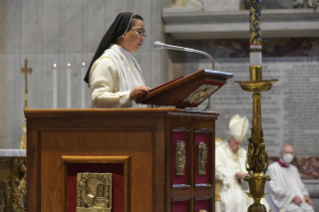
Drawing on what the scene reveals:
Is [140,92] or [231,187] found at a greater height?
[140,92]

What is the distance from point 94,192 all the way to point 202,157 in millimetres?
608

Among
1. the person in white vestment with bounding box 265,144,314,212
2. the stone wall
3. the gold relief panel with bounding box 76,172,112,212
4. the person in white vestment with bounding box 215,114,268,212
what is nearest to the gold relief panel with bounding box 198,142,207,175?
the gold relief panel with bounding box 76,172,112,212

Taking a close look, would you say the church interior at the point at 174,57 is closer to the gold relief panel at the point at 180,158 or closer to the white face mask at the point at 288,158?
the white face mask at the point at 288,158

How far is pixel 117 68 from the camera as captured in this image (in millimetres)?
3256

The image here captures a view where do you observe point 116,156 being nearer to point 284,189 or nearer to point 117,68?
point 117,68

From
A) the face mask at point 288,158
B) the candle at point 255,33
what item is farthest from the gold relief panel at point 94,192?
the face mask at point 288,158

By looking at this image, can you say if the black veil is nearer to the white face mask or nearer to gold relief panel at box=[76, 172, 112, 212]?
gold relief panel at box=[76, 172, 112, 212]

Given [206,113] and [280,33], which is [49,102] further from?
[206,113]

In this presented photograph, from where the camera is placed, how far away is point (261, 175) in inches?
126

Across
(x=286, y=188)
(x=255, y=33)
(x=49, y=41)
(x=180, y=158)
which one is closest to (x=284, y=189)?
(x=286, y=188)

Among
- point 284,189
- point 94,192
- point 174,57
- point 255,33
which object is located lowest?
point 284,189

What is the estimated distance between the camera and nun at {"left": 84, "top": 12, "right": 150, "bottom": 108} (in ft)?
9.98

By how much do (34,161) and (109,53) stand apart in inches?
36.0

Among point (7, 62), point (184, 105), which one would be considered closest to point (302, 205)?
point (7, 62)
